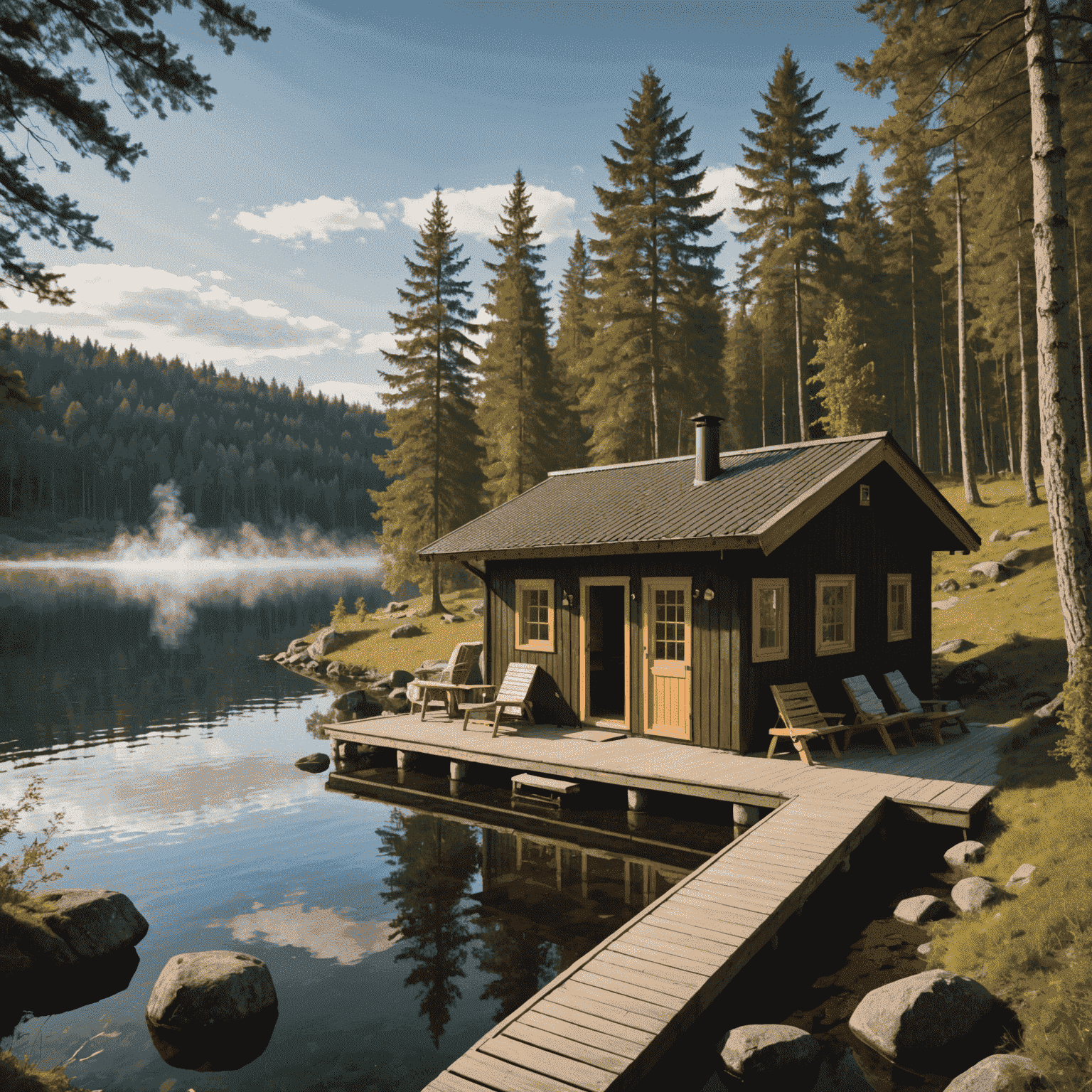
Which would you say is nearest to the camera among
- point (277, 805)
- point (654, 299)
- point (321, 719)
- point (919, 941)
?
point (919, 941)

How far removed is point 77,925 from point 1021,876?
26.2ft

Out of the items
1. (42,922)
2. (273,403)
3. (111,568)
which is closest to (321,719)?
(42,922)

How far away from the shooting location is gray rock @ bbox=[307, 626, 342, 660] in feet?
93.4

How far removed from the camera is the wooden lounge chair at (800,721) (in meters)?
10.2

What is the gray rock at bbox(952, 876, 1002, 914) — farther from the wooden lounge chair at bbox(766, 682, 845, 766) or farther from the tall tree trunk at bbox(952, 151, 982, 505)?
the tall tree trunk at bbox(952, 151, 982, 505)

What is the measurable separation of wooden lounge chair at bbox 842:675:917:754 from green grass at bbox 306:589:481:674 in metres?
14.0

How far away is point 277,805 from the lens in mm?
12008

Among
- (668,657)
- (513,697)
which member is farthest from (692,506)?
(513,697)

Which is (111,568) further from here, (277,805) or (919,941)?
(919,941)

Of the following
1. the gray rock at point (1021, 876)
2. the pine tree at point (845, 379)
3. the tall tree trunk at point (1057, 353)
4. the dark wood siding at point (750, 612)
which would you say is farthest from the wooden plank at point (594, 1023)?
the pine tree at point (845, 379)

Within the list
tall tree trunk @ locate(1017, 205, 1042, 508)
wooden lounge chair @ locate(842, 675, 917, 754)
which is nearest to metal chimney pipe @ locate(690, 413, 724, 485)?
wooden lounge chair @ locate(842, 675, 917, 754)

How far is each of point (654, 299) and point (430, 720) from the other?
17690 millimetres

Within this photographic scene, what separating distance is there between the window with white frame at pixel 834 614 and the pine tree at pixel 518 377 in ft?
59.9

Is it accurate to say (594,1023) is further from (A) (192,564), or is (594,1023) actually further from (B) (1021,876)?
(A) (192,564)
